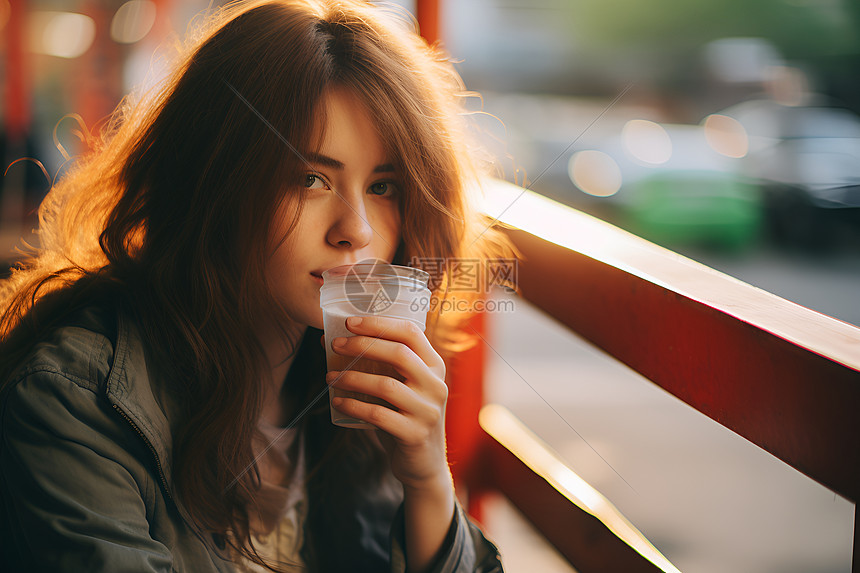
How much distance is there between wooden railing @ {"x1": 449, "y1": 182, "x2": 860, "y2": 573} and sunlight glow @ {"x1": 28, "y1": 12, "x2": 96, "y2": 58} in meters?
9.91

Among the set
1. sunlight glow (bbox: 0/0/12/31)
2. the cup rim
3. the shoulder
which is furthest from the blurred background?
the shoulder

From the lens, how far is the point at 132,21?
9477 millimetres

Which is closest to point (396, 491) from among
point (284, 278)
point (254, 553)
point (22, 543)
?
point (254, 553)

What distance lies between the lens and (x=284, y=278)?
1.21 meters

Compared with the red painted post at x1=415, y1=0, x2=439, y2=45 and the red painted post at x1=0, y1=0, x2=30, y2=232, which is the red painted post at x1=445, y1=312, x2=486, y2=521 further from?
the red painted post at x1=0, y1=0, x2=30, y2=232

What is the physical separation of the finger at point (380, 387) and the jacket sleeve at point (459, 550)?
0.32m

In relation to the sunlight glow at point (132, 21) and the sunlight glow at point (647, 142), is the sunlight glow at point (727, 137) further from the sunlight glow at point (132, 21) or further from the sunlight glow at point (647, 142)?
the sunlight glow at point (132, 21)

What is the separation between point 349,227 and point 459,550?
0.63 metres

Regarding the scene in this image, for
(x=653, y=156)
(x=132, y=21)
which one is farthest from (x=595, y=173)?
(x=132, y=21)

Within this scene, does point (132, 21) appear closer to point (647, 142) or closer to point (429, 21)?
point (647, 142)

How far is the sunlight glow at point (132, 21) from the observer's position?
29.5ft

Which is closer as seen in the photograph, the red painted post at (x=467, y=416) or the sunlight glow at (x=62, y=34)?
the red painted post at (x=467, y=416)

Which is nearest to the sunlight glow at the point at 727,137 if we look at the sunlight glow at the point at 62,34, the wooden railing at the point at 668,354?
the sunlight glow at the point at 62,34

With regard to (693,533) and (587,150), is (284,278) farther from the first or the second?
(587,150)
